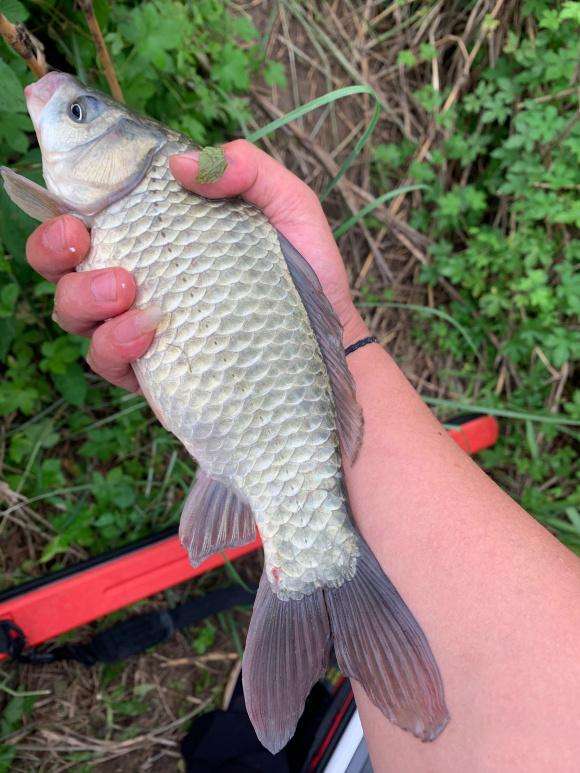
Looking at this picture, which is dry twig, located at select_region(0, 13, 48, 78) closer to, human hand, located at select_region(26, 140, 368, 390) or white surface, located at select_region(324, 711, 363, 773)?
human hand, located at select_region(26, 140, 368, 390)

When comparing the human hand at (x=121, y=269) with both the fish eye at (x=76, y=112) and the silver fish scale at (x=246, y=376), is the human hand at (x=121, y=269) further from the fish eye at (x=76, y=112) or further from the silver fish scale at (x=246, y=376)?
the fish eye at (x=76, y=112)

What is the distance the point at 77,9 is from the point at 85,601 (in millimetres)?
1910

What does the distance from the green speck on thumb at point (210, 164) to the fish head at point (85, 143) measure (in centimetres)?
14

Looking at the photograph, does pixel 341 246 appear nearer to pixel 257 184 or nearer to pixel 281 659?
pixel 257 184

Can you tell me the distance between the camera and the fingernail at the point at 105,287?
123 centimetres

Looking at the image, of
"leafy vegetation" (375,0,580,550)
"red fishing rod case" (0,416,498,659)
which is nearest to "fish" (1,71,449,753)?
"red fishing rod case" (0,416,498,659)

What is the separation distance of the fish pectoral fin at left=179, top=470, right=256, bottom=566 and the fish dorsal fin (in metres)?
0.31

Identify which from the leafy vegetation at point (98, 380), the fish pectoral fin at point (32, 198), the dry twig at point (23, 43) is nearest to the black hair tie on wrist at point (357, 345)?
the fish pectoral fin at point (32, 198)

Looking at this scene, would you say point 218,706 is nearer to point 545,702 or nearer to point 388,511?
point 388,511

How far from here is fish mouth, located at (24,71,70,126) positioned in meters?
1.25

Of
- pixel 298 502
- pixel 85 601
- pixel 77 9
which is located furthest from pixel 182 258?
pixel 85 601

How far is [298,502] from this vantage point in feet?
4.06

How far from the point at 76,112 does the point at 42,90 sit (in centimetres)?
8

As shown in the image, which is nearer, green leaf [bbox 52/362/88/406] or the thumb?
the thumb
